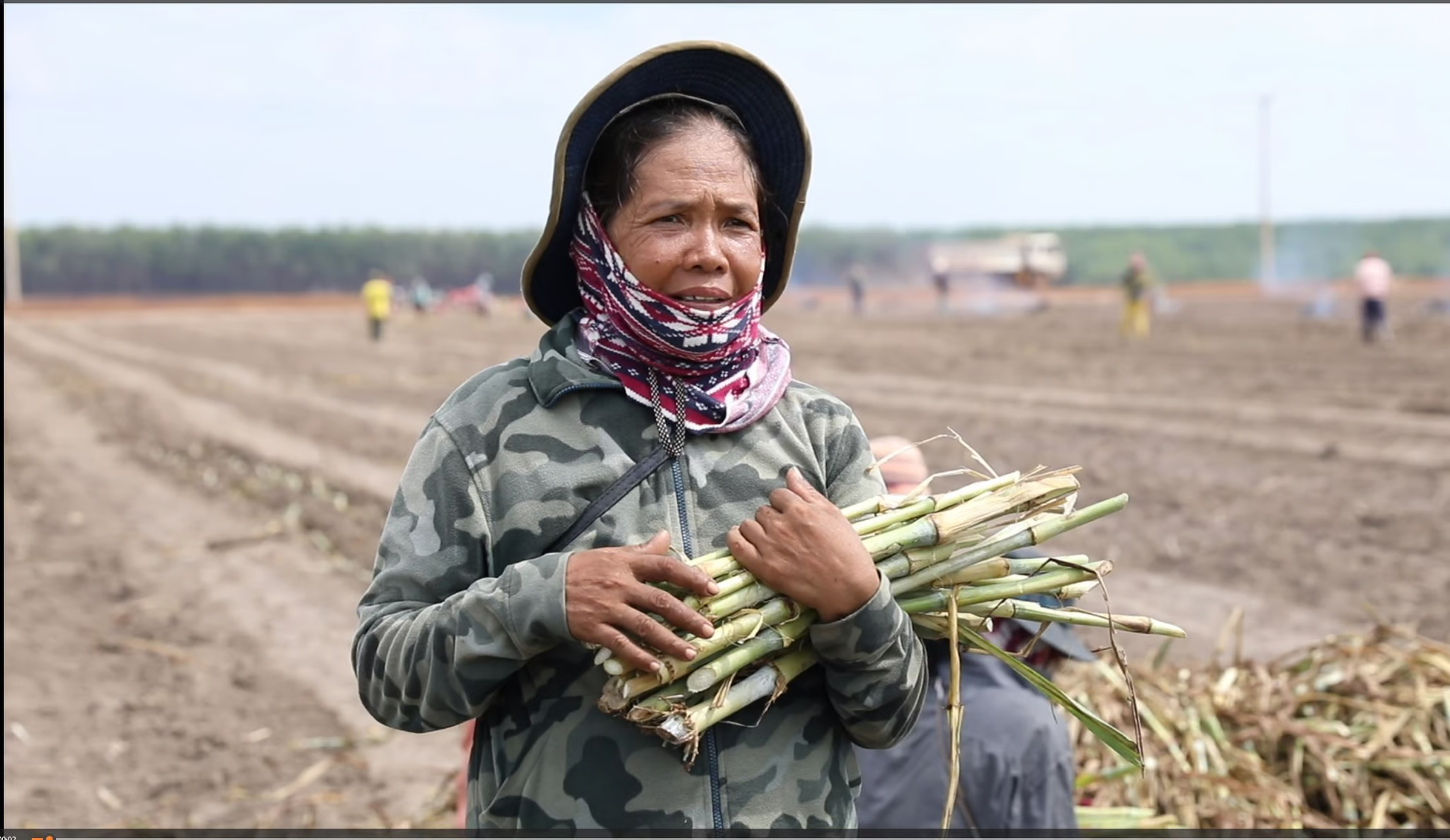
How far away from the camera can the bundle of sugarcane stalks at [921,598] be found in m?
1.68

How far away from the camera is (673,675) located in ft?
5.48

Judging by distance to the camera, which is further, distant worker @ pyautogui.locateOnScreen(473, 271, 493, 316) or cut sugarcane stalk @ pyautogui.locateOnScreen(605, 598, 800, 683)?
distant worker @ pyautogui.locateOnScreen(473, 271, 493, 316)

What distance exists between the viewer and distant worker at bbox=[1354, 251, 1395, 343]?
2025 centimetres

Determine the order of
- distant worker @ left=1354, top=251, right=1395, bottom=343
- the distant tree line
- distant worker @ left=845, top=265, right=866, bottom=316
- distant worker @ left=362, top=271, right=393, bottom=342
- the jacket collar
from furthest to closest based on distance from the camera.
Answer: the distant tree line
distant worker @ left=845, top=265, right=866, bottom=316
distant worker @ left=362, top=271, right=393, bottom=342
distant worker @ left=1354, top=251, right=1395, bottom=343
the jacket collar

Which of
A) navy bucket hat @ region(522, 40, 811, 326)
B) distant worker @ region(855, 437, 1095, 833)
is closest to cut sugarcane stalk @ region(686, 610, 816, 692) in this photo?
navy bucket hat @ region(522, 40, 811, 326)

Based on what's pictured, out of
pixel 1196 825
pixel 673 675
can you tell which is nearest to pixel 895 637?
pixel 673 675

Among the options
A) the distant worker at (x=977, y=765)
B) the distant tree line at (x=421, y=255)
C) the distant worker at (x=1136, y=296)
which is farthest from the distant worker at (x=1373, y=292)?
the distant tree line at (x=421, y=255)

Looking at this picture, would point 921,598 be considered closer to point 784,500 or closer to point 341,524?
point 784,500

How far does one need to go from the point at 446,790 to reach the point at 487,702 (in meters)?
2.98

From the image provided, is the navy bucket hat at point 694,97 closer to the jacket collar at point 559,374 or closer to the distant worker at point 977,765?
the jacket collar at point 559,374

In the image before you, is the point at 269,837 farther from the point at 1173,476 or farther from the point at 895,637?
the point at 1173,476

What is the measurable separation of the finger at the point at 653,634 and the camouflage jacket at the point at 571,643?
0.14 meters

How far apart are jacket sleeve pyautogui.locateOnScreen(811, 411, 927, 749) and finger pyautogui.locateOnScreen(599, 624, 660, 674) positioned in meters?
0.23

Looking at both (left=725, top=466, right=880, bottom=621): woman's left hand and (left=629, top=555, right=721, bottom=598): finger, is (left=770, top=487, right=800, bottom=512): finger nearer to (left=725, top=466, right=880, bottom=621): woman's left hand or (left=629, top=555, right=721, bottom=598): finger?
(left=725, top=466, right=880, bottom=621): woman's left hand
